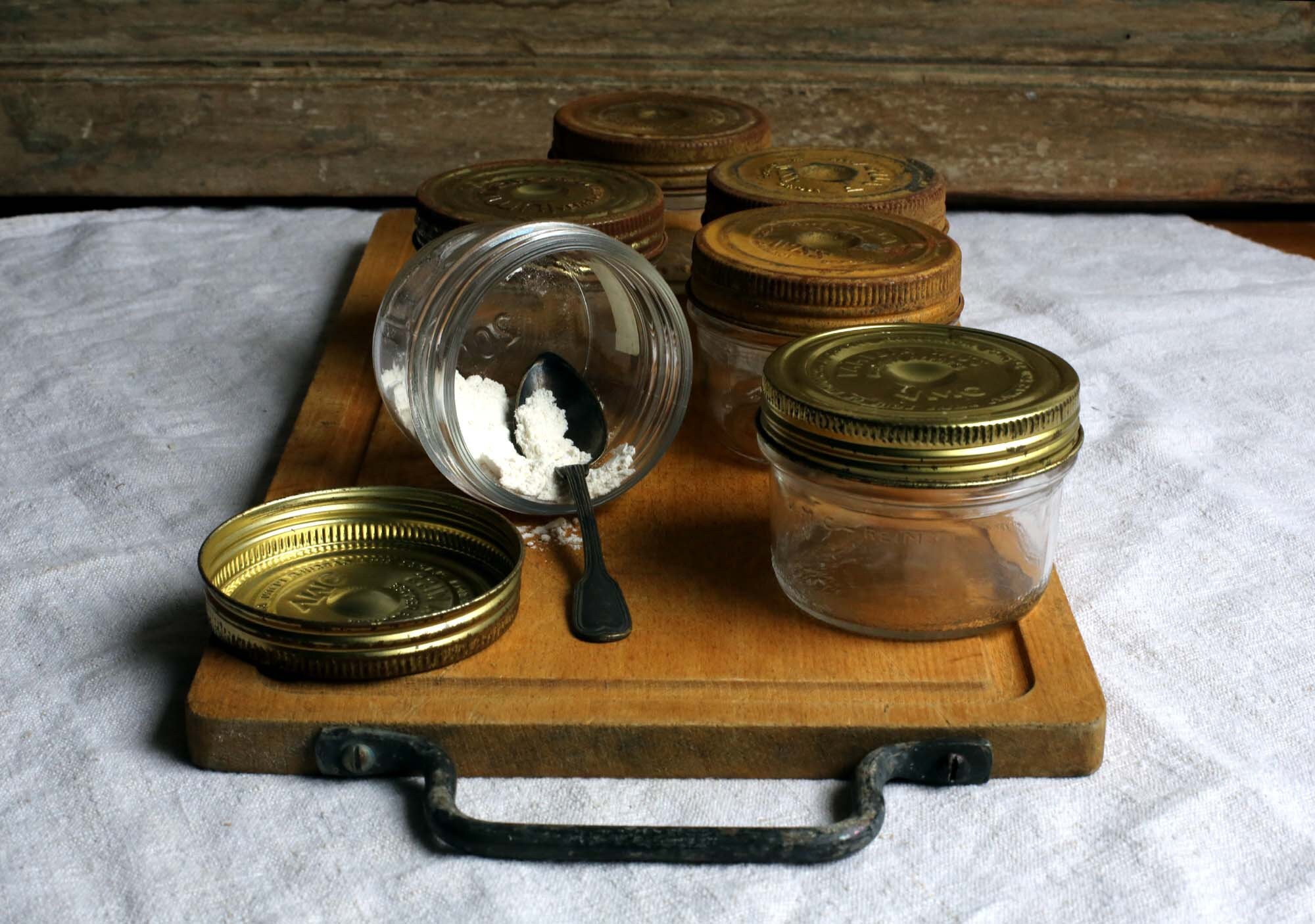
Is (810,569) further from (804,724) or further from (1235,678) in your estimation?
(1235,678)

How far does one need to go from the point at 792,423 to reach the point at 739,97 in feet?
3.36

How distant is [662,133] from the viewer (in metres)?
1.24

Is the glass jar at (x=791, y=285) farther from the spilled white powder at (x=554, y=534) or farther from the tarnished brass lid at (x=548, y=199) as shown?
the spilled white powder at (x=554, y=534)

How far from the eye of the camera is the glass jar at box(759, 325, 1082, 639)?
0.73 metres

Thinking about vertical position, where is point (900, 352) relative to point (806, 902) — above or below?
above

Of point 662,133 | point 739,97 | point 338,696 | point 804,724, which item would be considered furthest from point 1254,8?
point 338,696

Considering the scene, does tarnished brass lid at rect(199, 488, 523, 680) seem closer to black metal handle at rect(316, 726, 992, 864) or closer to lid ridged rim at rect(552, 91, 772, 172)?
black metal handle at rect(316, 726, 992, 864)

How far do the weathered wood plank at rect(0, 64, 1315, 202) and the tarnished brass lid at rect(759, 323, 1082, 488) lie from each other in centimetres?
94

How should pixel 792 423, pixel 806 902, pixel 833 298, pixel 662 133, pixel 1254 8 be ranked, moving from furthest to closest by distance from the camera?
pixel 1254 8
pixel 662 133
pixel 833 298
pixel 792 423
pixel 806 902

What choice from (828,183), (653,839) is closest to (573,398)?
(828,183)

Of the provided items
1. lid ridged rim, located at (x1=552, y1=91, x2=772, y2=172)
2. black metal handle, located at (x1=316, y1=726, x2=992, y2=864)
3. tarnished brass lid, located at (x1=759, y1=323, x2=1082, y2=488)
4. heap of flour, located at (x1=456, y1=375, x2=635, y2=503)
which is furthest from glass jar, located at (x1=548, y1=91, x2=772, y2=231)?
black metal handle, located at (x1=316, y1=726, x2=992, y2=864)

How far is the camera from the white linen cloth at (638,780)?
649 millimetres

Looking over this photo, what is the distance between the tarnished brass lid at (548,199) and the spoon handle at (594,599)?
0.24m

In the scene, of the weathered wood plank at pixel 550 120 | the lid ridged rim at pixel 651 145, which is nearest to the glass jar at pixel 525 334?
the lid ridged rim at pixel 651 145
